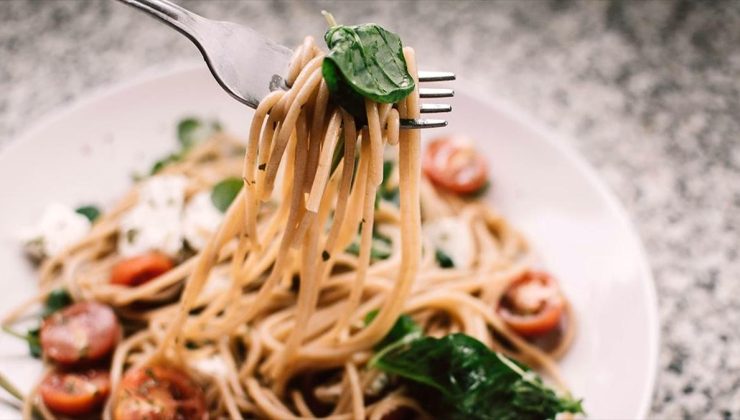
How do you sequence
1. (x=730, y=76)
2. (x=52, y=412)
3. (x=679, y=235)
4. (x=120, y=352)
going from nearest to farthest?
1. (x=52, y=412)
2. (x=120, y=352)
3. (x=679, y=235)
4. (x=730, y=76)

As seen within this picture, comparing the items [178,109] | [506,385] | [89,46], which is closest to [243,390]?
[506,385]

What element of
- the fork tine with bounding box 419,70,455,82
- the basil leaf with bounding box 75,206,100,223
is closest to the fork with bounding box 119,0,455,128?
the fork tine with bounding box 419,70,455,82

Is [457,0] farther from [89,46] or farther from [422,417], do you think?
[422,417]

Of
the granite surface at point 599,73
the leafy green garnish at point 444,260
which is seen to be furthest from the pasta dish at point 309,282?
the granite surface at point 599,73

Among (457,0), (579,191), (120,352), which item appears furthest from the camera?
(457,0)

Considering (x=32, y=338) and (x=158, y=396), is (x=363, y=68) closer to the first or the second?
(x=158, y=396)

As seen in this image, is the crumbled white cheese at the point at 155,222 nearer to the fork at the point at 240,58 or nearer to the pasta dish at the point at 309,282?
the pasta dish at the point at 309,282
